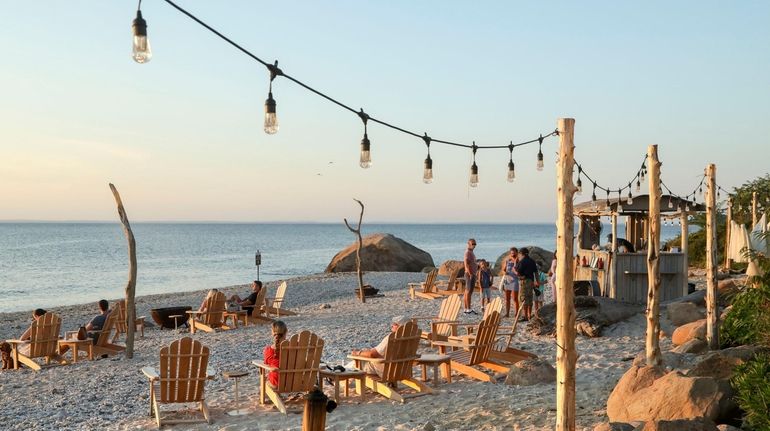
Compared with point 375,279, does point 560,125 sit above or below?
above

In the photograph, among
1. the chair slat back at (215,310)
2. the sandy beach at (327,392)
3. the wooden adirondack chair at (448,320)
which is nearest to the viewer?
the sandy beach at (327,392)

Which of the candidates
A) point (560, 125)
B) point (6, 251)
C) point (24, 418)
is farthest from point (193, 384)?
point (6, 251)

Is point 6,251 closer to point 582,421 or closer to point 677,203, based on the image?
point 677,203

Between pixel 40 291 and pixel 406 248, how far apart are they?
17750 mm

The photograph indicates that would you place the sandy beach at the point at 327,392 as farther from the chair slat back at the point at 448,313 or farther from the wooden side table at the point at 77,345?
the chair slat back at the point at 448,313

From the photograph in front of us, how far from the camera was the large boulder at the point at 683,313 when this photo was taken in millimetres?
11766

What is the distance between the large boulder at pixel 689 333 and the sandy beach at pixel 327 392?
17cm

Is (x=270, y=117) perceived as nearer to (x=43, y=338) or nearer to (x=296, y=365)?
(x=296, y=365)

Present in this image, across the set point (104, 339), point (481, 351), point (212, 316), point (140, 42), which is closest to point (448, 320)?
point (481, 351)

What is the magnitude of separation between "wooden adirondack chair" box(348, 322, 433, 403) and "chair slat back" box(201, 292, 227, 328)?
21.9ft

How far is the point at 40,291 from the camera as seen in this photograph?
1451 inches

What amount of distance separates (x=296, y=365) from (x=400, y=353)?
1131 millimetres

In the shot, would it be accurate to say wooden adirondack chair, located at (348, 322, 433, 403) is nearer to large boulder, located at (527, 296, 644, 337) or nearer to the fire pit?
large boulder, located at (527, 296, 644, 337)

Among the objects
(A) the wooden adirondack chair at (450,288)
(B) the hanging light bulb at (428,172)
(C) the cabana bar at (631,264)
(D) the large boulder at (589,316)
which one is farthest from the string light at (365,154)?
(A) the wooden adirondack chair at (450,288)
